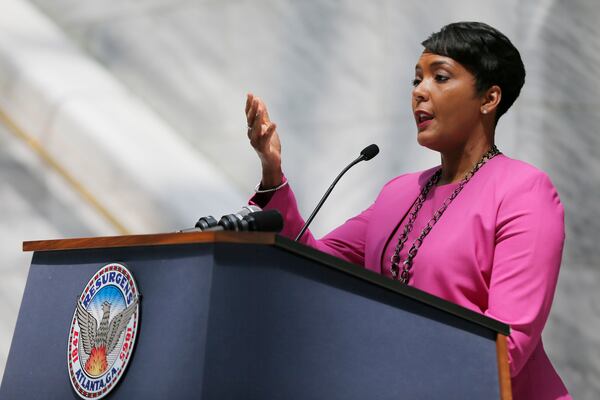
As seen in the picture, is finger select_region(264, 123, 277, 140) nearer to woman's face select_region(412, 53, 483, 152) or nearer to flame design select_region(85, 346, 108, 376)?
woman's face select_region(412, 53, 483, 152)

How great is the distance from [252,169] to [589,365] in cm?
139

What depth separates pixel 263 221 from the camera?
5.29 feet

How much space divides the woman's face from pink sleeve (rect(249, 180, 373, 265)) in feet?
1.00

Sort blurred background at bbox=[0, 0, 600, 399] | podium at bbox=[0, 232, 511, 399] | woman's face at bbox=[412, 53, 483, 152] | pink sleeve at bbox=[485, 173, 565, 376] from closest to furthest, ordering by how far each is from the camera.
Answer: podium at bbox=[0, 232, 511, 399] → pink sleeve at bbox=[485, 173, 565, 376] → woman's face at bbox=[412, 53, 483, 152] → blurred background at bbox=[0, 0, 600, 399]

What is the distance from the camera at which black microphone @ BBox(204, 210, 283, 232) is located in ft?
5.26

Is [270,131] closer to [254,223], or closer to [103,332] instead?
[254,223]

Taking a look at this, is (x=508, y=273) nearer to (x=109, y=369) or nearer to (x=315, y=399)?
(x=315, y=399)

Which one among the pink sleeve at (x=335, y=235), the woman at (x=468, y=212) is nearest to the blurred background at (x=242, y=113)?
the pink sleeve at (x=335, y=235)

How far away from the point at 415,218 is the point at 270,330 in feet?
2.65

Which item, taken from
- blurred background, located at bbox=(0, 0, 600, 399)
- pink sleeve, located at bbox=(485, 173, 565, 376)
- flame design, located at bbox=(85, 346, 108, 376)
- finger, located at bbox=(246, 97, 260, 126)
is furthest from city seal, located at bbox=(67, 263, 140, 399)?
blurred background, located at bbox=(0, 0, 600, 399)

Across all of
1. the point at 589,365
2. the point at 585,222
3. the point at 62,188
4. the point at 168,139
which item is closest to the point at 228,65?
the point at 168,139

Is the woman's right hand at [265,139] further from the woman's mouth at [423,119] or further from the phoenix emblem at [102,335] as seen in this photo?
the phoenix emblem at [102,335]

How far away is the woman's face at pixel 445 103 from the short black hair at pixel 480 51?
2cm

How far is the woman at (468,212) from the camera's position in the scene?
1.79 meters
